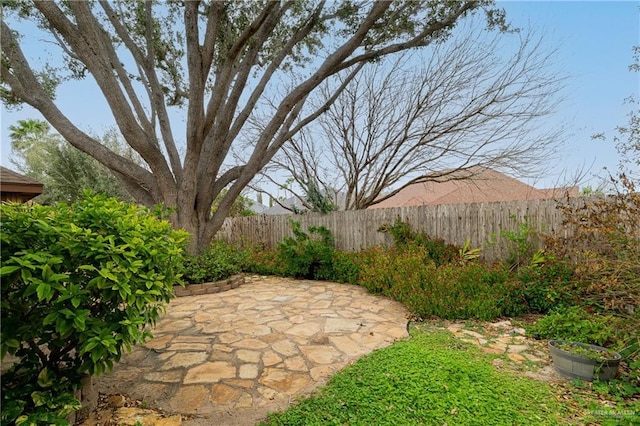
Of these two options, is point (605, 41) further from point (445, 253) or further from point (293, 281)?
point (293, 281)

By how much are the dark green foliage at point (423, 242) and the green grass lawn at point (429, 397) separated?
309cm

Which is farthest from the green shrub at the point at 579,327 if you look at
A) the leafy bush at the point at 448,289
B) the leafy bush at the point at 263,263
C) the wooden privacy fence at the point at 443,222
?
the leafy bush at the point at 263,263

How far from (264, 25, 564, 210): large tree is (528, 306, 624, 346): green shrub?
544cm

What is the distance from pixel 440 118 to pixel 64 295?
27.5 ft

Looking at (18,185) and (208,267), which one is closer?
(208,267)

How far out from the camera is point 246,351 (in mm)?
2805

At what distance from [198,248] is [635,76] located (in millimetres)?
9065

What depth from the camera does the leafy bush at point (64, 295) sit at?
4.81 ft

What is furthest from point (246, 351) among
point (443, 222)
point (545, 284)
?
point (443, 222)

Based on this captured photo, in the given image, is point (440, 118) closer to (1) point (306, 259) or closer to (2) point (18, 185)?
(1) point (306, 259)

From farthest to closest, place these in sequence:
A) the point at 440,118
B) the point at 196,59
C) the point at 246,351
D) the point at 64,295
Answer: the point at 440,118
the point at 196,59
the point at 246,351
the point at 64,295

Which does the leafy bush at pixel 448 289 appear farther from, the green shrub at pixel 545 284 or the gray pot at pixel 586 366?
the gray pot at pixel 586 366

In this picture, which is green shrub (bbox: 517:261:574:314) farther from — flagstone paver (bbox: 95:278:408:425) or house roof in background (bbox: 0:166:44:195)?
house roof in background (bbox: 0:166:44:195)

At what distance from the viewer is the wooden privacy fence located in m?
4.77
